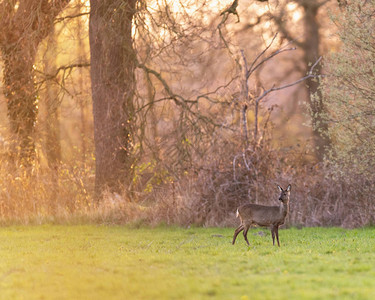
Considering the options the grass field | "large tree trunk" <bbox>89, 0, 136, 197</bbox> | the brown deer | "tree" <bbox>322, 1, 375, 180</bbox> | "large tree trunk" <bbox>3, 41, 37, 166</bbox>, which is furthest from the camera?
"large tree trunk" <bbox>3, 41, 37, 166</bbox>

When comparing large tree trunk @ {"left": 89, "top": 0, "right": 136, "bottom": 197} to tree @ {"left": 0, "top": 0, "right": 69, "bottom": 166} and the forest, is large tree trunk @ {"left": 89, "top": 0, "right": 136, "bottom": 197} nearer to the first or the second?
the forest

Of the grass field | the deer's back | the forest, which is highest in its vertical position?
the forest

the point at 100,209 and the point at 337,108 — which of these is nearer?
the point at 337,108

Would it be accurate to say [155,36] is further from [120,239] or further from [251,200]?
[120,239]

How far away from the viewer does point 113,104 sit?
2159 centimetres

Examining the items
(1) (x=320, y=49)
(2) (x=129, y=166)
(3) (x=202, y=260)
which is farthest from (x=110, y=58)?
(1) (x=320, y=49)

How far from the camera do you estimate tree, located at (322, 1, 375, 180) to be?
1688 centimetres

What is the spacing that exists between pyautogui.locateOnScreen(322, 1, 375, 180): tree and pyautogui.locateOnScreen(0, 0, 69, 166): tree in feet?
31.2

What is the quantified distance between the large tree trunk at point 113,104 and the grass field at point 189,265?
5.19 m

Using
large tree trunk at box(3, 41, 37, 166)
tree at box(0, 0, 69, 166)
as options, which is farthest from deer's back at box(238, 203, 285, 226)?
large tree trunk at box(3, 41, 37, 166)

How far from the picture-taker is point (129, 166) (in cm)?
2177

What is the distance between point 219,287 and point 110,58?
14371mm

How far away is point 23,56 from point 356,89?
11.7 m

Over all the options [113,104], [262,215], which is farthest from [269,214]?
[113,104]
